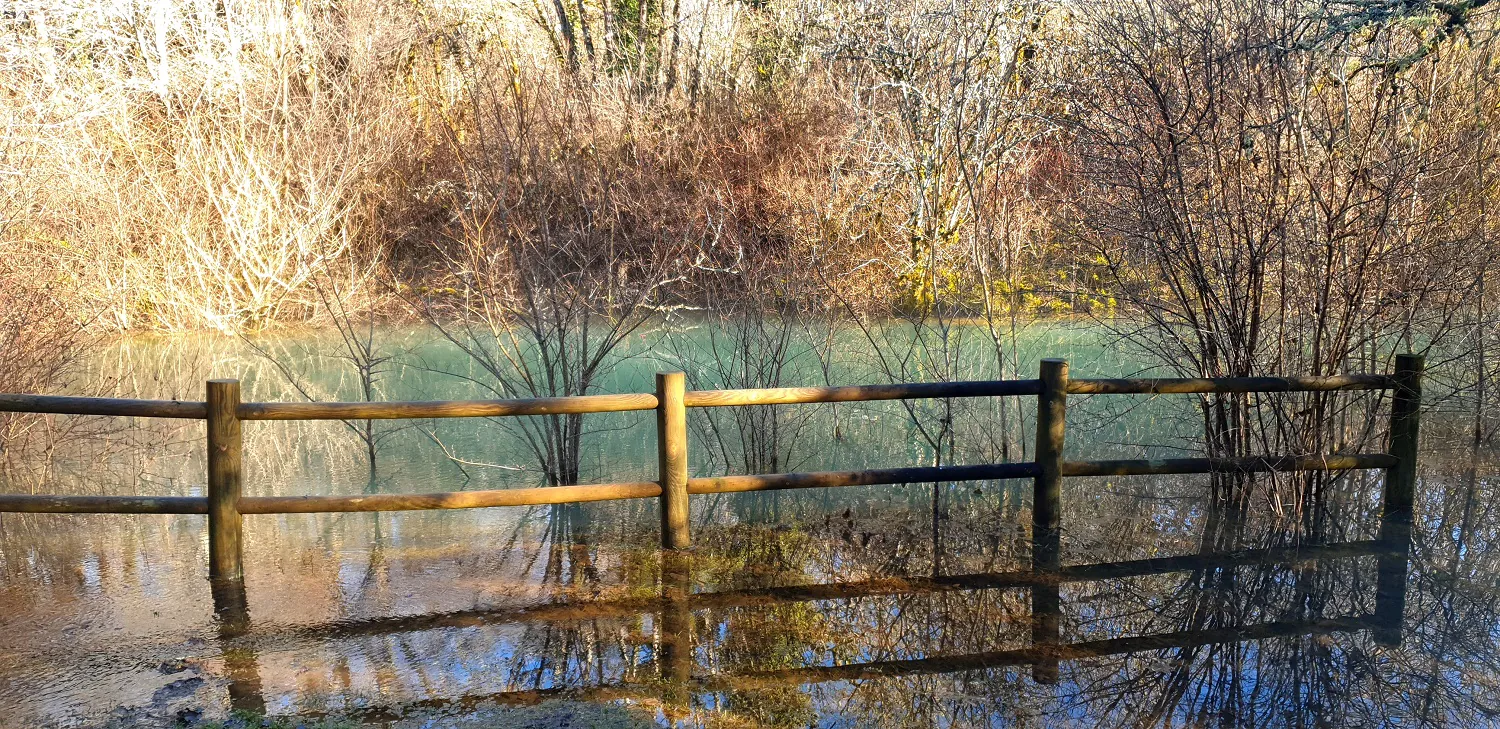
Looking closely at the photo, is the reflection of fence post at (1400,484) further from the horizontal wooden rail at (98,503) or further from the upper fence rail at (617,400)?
the horizontal wooden rail at (98,503)

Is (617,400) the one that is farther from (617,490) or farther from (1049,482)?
(1049,482)

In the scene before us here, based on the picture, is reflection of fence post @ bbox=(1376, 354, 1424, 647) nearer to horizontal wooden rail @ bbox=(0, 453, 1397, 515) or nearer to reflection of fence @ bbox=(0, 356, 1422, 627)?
reflection of fence @ bbox=(0, 356, 1422, 627)

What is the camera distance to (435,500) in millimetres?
5621

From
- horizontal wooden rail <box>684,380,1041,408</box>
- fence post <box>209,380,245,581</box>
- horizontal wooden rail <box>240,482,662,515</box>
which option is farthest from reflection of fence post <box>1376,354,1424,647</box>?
fence post <box>209,380,245,581</box>

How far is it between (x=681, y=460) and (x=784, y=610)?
3.53 ft

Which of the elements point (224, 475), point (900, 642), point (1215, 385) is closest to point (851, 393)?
point (900, 642)

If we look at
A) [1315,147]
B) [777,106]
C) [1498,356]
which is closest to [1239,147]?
[1315,147]

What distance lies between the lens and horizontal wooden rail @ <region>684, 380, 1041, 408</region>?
19.3ft

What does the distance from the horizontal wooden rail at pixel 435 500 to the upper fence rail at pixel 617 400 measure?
0.41 metres

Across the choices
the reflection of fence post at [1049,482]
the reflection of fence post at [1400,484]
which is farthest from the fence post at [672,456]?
the reflection of fence post at [1400,484]

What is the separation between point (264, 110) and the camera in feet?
53.6

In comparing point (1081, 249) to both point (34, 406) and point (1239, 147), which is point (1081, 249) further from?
point (34, 406)

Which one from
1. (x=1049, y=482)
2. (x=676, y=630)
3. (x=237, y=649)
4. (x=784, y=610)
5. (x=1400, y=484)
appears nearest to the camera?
(x=237, y=649)

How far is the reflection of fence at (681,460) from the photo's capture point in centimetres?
540
